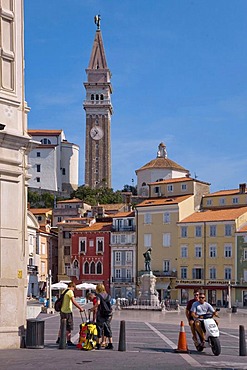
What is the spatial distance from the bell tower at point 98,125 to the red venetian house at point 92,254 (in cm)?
6452

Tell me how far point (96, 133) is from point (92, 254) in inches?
2954

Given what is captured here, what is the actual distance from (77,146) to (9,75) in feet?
449

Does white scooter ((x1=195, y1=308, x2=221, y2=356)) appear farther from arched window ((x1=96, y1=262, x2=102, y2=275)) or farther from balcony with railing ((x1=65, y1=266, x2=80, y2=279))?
balcony with railing ((x1=65, y1=266, x2=80, y2=279))

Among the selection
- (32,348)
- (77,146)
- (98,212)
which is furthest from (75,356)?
(77,146)

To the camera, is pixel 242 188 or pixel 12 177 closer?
pixel 12 177

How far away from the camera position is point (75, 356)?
714 inches

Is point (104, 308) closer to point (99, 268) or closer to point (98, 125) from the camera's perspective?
point (99, 268)

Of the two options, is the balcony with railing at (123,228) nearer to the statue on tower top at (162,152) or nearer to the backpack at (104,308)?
the statue on tower top at (162,152)

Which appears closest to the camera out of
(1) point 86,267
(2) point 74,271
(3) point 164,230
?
(3) point 164,230

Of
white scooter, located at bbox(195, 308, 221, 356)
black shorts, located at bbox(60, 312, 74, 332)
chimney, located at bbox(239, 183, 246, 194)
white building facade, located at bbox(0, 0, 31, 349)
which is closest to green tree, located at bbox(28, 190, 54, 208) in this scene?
chimney, located at bbox(239, 183, 246, 194)

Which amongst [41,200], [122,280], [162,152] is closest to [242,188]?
[122,280]

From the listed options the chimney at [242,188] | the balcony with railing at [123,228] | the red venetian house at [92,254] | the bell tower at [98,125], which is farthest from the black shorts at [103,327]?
the bell tower at [98,125]

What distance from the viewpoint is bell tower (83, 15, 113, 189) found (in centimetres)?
16625

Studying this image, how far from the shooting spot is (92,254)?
96062mm
